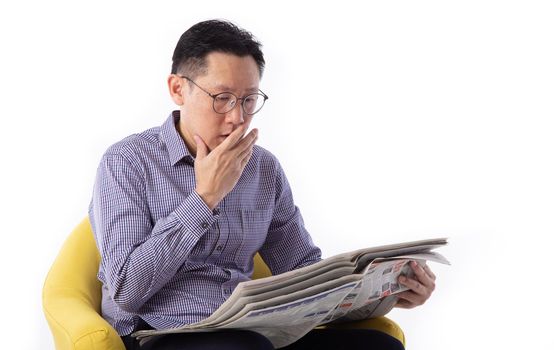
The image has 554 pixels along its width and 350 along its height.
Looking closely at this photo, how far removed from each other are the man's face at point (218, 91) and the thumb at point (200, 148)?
2 centimetres

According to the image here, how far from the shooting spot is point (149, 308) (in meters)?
1.95

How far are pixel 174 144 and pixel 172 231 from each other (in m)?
0.29

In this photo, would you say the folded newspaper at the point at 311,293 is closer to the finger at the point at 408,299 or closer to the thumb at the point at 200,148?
the finger at the point at 408,299

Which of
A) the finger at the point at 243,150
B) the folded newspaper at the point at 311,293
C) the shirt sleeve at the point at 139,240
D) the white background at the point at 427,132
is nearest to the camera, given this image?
the folded newspaper at the point at 311,293

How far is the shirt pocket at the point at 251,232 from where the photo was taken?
2.12 meters

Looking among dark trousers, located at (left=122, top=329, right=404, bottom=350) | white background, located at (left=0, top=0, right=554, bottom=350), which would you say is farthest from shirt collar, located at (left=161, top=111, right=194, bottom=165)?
white background, located at (left=0, top=0, right=554, bottom=350)

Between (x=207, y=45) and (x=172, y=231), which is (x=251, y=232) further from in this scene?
(x=207, y=45)

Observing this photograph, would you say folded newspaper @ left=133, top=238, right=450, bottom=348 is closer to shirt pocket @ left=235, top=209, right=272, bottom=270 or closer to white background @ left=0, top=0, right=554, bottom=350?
shirt pocket @ left=235, top=209, right=272, bottom=270

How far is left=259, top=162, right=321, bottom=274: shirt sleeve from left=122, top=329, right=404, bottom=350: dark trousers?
0.25 meters

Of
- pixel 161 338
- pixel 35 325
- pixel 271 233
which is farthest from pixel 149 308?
pixel 35 325

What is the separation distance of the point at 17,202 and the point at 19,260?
0.19 metres

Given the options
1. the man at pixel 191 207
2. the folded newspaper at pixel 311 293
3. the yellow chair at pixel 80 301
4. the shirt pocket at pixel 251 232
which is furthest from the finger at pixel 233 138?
the yellow chair at pixel 80 301

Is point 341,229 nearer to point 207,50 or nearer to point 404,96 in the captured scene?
point 404,96

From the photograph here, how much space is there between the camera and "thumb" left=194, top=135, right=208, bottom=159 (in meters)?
1.95
